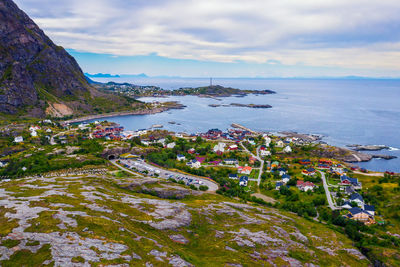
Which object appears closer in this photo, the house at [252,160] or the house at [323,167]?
the house at [323,167]

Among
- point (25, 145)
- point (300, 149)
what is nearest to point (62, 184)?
point (25, 145)

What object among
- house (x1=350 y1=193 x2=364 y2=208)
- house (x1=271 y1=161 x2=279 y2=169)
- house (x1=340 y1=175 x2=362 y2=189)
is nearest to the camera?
house (x1=350 y1=193 x2=364 y2=208)

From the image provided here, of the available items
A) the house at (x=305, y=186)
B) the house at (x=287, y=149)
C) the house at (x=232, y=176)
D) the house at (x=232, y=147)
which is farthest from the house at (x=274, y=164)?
the house at (x=232, y=147)

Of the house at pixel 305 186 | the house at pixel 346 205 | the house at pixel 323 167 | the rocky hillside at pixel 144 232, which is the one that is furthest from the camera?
the house at pixel 323 167

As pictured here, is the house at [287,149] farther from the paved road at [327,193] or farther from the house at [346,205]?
the house at [346,205]

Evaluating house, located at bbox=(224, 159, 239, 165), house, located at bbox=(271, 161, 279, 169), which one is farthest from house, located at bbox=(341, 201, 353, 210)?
house, located at bbox=(224, 159, 239, 165)

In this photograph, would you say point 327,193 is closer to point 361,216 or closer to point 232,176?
point 361,216

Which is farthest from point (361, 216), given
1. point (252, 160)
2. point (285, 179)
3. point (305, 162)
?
point (252, 160)

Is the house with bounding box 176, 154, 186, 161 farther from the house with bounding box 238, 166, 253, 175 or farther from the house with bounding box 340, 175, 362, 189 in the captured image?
the house with bounding box 340, 175, 362, 189

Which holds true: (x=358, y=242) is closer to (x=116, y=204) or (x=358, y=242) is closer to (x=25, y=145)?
(x=116, y=204)
